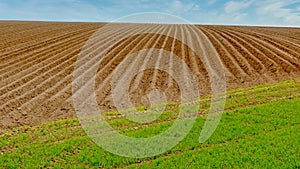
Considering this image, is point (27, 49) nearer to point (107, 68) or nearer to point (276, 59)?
point (107, 68)

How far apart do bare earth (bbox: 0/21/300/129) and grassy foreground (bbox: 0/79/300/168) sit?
2853mm

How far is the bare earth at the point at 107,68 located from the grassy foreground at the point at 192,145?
2.85 meters

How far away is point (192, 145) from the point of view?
8.72 meters

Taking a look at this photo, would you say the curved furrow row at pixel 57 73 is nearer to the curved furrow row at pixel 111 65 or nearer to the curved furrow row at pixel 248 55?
the curved furrow row at pixel 111 65

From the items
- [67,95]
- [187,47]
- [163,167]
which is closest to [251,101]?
[163,167]

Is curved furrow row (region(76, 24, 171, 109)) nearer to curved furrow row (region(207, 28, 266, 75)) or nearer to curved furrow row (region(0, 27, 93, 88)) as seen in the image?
curved furrow row (region(0, 27, 93, 88))

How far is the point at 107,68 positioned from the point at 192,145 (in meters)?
12.2

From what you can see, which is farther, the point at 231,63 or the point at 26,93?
the point at 231,63

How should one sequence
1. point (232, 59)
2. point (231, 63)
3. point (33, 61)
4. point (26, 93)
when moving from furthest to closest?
point (232, 59) < point (231, 63) < point (33, 61) < point (26, 93)

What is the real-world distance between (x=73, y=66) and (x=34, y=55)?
478 centimetres

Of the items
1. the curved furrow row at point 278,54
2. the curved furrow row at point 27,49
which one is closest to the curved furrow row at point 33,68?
the curved furrow row at point 27,49

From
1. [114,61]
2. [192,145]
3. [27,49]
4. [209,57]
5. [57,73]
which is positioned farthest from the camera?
[27,49]

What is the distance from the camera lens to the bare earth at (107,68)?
1383 centimetres

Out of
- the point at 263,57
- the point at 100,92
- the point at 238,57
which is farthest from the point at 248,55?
the point at 100,92
